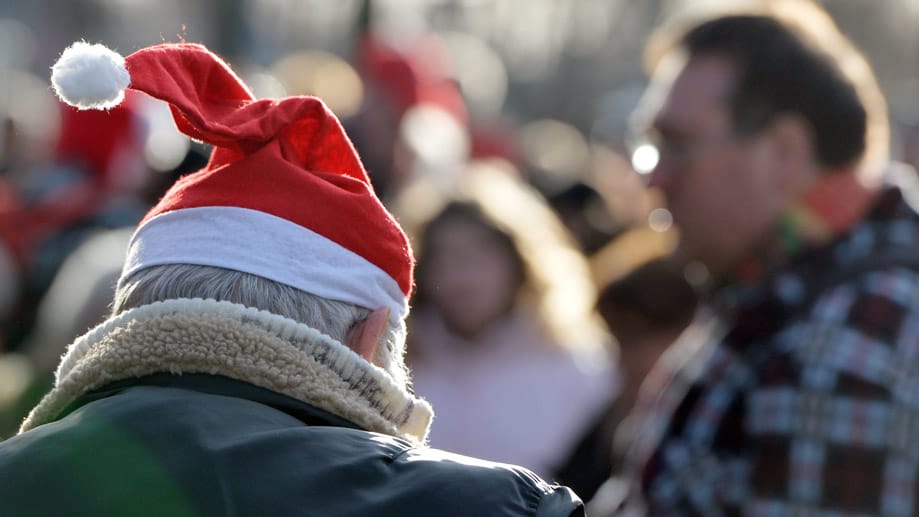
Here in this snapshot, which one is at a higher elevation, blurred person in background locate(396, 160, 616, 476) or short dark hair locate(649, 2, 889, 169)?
short dark hair locate(649, 2, 889, 169)

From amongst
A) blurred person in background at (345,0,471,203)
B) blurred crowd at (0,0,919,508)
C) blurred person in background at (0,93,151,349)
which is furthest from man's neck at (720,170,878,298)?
blurred person in background at (345,0,471,203)

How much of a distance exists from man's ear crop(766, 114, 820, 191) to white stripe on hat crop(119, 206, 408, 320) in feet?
5.45

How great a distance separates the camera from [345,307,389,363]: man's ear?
6.10 ft

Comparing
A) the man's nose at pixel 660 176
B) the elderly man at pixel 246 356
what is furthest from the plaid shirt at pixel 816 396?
the elderly man at pixel 246 356

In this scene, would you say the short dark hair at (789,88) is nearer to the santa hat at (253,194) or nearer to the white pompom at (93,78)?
the santa hat at (253,194)

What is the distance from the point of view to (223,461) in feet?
5.13

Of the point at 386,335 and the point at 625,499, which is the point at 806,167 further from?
the point at 386,335

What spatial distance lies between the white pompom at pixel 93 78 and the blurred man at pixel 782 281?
1604mm

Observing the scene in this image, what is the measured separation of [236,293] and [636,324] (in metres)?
3.05

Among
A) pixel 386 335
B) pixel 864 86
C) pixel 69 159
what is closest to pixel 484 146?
pixel 69 159

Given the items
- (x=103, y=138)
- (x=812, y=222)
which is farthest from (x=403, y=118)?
(x=812, y=222)

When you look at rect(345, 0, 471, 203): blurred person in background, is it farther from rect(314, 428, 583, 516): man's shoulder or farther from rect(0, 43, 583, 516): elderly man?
rect(314, 428, 583, 516): man's shoulder

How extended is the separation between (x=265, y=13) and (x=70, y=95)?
1228cm

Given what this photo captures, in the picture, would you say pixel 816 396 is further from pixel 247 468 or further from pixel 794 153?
pixel 247 468
